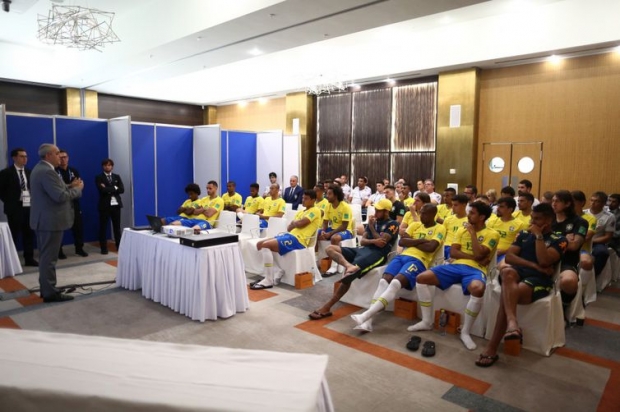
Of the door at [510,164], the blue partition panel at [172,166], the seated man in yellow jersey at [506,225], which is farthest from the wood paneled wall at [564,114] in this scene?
the blue partition panel at [172,166]

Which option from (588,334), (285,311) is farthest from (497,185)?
(285,311)

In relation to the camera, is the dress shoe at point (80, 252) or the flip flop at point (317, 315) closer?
the flip flop at point (317, 315)

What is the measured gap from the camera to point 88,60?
9.70 metres

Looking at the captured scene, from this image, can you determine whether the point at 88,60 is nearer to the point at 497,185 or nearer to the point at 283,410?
the point at 497,185

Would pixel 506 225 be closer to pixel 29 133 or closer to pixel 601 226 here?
pixel 601 226

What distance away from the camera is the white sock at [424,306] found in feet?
13.4

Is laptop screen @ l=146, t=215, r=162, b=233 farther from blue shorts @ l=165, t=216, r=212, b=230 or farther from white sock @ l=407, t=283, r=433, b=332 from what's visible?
white sock @ l=407, t=283, r=433, b=332

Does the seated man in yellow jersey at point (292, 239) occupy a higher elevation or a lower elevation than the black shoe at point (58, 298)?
higher

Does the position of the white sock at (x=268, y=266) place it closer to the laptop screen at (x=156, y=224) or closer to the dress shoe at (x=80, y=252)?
the laptop screen at (x=156, y=224)

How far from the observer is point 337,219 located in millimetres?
6004

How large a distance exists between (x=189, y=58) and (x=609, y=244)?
324 inches

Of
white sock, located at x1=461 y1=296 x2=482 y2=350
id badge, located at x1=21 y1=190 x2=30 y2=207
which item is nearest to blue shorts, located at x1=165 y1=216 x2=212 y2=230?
id badge, located at x1=21 y1=190 x2=30 y2=207

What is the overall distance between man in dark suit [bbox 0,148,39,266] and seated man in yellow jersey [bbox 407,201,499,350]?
594 centimetres

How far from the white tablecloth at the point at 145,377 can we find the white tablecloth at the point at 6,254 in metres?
5.46
